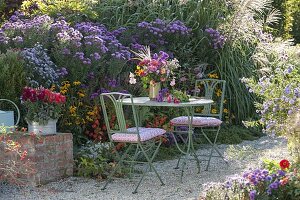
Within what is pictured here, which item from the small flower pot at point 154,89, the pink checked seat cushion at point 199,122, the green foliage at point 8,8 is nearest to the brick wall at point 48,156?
the small flower pot at point 154,89

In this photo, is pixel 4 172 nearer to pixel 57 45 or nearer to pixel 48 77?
pixel 48 77

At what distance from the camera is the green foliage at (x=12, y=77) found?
7.19 m

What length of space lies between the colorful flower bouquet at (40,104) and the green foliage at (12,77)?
26.5 inches

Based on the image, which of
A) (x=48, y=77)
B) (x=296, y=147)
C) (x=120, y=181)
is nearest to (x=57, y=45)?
(x=48, y=77)

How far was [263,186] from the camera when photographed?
4.75 m

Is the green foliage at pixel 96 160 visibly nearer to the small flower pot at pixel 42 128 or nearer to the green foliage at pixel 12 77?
the small flower pot at pixel 42 128

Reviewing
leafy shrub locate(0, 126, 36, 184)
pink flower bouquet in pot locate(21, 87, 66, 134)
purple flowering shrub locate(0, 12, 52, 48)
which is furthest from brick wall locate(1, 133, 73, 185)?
purple flowering shrub locate(0, 12, 52, 48)

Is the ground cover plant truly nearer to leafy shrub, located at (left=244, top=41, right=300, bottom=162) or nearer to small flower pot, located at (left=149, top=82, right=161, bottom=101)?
leafy shrub, located at (left=244, top=41, right=300, bottom=162)

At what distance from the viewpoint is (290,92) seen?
5418mm

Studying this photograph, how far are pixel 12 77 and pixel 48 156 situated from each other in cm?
119

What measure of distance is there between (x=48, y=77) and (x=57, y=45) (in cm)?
55

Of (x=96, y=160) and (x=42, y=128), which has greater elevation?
(x=42, y=128)

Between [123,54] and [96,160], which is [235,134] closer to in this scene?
[123,54]

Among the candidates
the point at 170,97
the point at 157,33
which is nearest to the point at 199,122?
the point at 170,97
